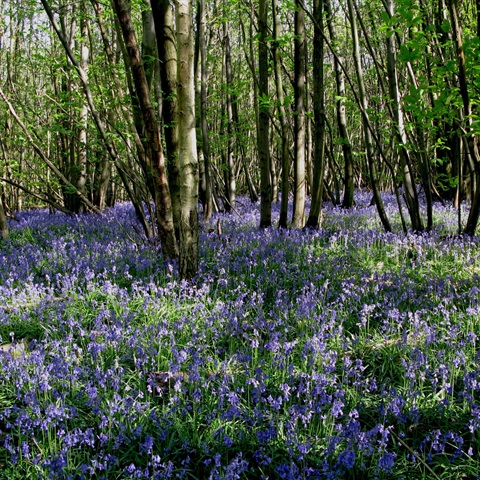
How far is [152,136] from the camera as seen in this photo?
5809 millimetres

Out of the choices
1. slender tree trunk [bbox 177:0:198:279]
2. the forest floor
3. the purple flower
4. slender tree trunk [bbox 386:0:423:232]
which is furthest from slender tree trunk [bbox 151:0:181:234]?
the purple flower

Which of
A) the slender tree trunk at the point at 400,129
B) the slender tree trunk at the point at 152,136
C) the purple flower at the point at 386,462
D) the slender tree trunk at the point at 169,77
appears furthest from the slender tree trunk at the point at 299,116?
the purple flower at the point at 386,462

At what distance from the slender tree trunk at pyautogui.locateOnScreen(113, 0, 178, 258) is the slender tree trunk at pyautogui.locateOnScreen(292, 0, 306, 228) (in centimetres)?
345

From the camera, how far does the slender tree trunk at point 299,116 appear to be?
852 centimetres

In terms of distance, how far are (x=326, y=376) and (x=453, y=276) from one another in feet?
10.5

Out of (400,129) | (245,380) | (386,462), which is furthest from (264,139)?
(386,462)

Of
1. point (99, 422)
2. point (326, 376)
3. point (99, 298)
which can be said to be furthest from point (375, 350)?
point (99, 298)

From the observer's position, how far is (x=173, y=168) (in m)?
6.64

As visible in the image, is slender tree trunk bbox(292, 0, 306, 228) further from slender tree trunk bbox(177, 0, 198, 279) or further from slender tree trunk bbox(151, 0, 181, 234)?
slender tree trunk bbox(177, 0, 198, 279)

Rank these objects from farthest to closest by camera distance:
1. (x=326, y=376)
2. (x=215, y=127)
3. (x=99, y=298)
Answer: (x=215, y=127) < (x=99, y=298) < (x=326, y=376)

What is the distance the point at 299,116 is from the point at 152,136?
3.79 m

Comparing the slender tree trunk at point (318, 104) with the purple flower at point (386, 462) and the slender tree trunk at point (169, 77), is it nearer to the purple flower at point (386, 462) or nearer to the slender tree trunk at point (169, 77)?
the slender tree trunk at point (169, 77)

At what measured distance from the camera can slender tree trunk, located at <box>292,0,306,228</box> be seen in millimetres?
8516

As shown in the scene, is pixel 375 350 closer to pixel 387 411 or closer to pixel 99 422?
pixel 387 411
